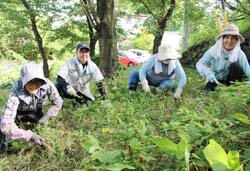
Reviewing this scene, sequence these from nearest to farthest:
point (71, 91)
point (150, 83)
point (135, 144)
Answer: point (135, 144)
point (71, 91)
point (150, 83)

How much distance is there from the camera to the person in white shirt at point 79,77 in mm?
5261

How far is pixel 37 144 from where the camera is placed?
3.22m

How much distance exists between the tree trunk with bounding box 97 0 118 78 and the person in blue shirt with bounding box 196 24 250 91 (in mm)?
2693

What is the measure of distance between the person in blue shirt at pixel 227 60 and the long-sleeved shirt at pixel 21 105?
7.51 ft

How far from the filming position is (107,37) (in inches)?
306

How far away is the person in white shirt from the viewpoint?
207 inches

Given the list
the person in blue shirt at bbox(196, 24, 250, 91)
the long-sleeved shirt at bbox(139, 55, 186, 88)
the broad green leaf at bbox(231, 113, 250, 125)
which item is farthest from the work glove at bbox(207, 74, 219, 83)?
the broad green leaf at bbox(231, 113, 250, 125)

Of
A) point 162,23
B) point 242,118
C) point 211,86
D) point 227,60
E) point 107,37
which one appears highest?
point 162,23

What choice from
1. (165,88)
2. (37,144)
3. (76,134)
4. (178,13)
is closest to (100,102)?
(165,88)

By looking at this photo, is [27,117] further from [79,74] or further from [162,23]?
[162,23]

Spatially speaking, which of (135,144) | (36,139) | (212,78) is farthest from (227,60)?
(135,144)

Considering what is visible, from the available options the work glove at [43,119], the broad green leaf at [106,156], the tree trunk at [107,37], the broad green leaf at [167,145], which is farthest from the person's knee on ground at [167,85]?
Answer: the broad green leaf at [167,145]

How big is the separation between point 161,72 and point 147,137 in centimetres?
352

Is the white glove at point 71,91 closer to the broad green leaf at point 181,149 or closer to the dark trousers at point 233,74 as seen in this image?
the dark trousers at point 233,74
